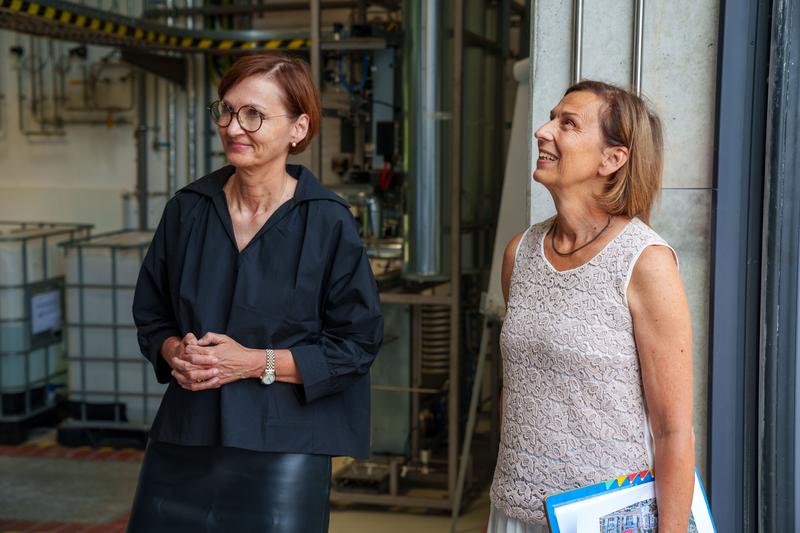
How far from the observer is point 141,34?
6.30 metres

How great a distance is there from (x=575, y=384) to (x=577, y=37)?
1.20m

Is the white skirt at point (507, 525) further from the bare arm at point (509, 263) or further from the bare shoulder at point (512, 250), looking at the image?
the bare shoulder at point (512, 250)

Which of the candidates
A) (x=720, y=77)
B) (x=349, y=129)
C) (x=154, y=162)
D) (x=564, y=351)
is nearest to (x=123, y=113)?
(x=154, y=162)

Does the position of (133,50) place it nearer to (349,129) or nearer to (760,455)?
(349,129)

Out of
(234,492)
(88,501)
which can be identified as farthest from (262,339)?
(88,501)

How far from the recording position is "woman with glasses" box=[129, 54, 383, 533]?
1.75 m

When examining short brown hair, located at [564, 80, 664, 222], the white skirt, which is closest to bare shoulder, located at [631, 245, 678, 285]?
short brown hair, located at [564, 80, 664, 222]

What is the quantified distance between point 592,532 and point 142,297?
98cm

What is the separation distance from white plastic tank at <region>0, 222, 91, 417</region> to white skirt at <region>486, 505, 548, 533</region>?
4.46m

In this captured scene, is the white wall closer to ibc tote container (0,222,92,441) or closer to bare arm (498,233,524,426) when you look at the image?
ibc tote container (0,222,92,441)

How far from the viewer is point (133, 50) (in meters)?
6.92

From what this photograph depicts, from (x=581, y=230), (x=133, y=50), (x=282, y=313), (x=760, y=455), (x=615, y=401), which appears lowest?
(x=760, y=455)

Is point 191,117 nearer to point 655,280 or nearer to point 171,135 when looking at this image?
point 171,135

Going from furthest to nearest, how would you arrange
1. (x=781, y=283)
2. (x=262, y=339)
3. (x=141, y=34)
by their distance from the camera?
(x=141, y=34) < (x=781, y=283) < (x=262, y=339)
